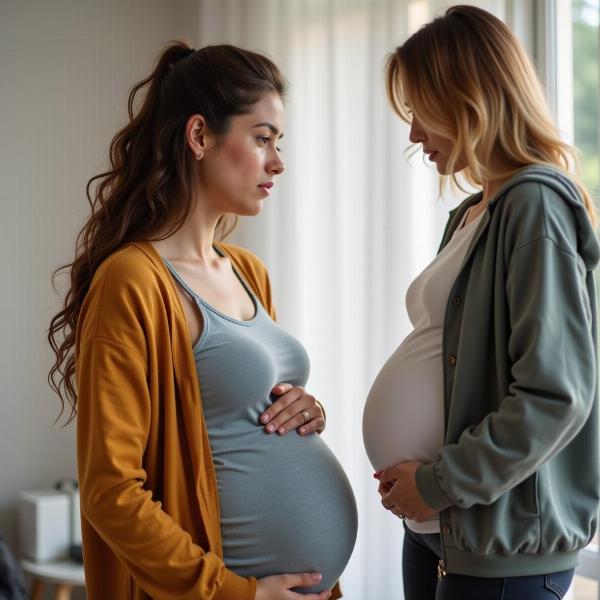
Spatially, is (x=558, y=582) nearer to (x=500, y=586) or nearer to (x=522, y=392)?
(x=500, y=586)

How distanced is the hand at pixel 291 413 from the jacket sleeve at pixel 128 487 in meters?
0.24

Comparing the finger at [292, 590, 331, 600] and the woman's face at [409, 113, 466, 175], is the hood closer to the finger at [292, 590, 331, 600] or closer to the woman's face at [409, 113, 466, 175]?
the woman's face at [409, 113, 466, 175]

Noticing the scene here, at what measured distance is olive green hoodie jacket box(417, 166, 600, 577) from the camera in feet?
3.63

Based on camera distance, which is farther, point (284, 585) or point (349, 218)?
point (349, 218)

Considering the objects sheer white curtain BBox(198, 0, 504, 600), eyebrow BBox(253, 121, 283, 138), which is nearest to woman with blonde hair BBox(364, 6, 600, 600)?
eyebrow BBox(253, 121, 283, 138)

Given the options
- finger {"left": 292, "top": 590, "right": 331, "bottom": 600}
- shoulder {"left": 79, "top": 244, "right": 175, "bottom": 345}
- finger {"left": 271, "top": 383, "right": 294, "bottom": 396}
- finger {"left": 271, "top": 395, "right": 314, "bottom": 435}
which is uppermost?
shoulder {"left": 79, "top": 244, "right": 175, "bottom": 345}

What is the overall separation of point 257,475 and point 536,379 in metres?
0.52

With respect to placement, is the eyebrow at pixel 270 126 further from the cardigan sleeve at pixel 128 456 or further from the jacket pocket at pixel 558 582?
the jacket pocket at pixel 558 582

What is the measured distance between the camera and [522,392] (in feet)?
3.67

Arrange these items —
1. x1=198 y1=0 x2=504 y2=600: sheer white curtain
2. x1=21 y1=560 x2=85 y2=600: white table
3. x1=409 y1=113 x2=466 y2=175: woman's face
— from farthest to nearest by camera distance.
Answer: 1. x1=21 y1=560 x2=85 y2=600: white table
2. x1=198 y1=0 x2=504 y2=600: sheer white curtain
3. x1=409 y1=113 x2=466 y2=175: woman's face

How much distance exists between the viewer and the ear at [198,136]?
146cm

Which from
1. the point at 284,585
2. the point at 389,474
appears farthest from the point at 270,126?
the point at 284,585

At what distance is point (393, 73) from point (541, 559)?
0.78m

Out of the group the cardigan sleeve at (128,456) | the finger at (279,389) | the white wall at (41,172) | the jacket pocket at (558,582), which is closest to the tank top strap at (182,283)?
the cardigan sleeve at (128,456)
